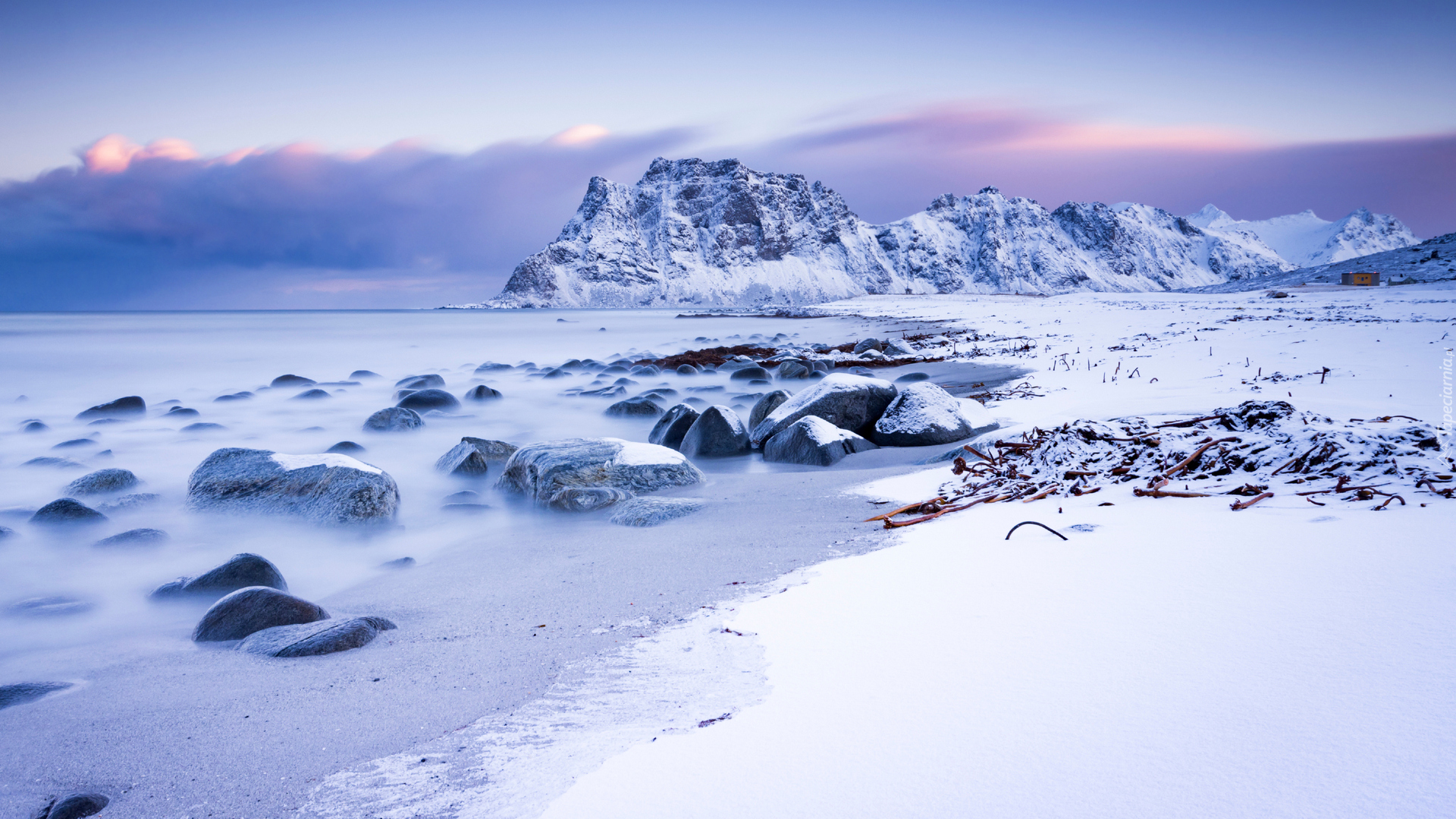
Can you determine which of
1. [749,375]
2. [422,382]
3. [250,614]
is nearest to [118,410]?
[422,382]

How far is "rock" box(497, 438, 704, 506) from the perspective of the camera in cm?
494

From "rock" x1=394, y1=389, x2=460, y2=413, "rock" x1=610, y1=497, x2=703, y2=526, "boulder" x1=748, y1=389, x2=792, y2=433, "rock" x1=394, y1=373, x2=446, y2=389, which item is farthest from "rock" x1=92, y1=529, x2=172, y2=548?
"rock" x1=394, y1=373, x2=446, y2=389

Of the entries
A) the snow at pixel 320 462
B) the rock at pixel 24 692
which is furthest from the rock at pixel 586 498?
the rock at pixel 24 692

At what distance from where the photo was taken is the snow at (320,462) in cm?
505

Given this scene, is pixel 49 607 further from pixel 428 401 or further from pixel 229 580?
pixel 428 401

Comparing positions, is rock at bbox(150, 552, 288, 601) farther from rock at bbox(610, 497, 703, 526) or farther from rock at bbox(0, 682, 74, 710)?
rock at bbox(610, 497, 703, 526)

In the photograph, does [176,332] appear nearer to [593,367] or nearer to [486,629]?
[593,367]

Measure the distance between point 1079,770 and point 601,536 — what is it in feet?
9.99

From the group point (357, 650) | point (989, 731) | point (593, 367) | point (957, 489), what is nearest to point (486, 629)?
point (357, 650)

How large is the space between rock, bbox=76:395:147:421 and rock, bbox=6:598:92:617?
7.76m

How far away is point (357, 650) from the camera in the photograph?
254 cm

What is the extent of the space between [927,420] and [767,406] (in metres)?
1.88

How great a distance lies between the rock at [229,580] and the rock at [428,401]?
6.66 meters

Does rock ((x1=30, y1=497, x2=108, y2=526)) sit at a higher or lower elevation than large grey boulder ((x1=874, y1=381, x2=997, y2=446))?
higher
